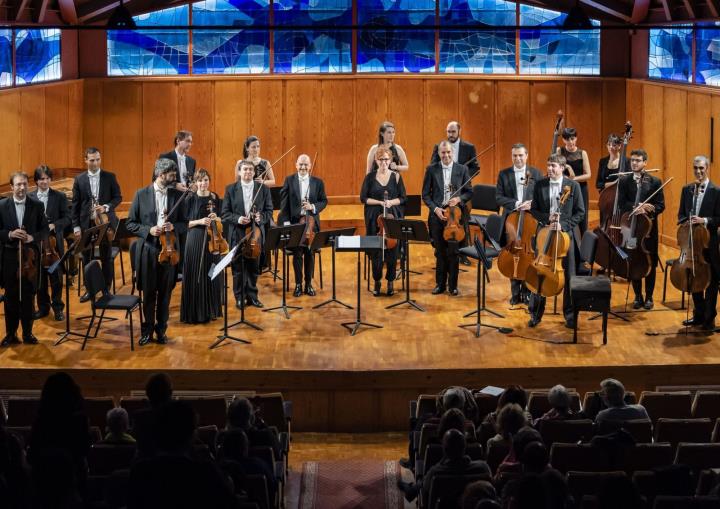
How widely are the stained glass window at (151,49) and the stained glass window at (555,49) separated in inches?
181

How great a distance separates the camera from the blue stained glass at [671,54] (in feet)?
44.6

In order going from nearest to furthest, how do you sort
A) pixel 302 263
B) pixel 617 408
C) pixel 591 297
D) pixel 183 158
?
1. pixel 617 408
2. pixel 591 297
3. pixel 302 263
4. pixel 183 158

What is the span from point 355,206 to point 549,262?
613 cm

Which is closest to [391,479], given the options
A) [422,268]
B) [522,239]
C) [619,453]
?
[619,453]

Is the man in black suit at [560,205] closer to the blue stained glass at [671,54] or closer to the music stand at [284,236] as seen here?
the music stand at [284,236]

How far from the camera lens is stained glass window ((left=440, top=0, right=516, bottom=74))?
1540 centimetres

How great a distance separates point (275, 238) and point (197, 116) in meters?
5.91

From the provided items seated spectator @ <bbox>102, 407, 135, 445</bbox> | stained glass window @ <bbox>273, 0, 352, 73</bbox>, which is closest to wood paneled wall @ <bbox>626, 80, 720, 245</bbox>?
stained glass window @ <bbox>273, 0, 352, 73</bbox>

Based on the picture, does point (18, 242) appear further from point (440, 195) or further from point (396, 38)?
point (396, 38)

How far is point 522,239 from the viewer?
974 cm

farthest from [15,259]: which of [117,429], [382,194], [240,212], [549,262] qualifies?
[549,262]

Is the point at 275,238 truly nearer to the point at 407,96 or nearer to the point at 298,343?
the point at 298,343

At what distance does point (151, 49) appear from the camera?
1540 centimetres

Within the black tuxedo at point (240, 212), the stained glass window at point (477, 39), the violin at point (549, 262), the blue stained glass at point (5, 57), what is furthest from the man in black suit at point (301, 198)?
the stained glass window at point (477, 39)
